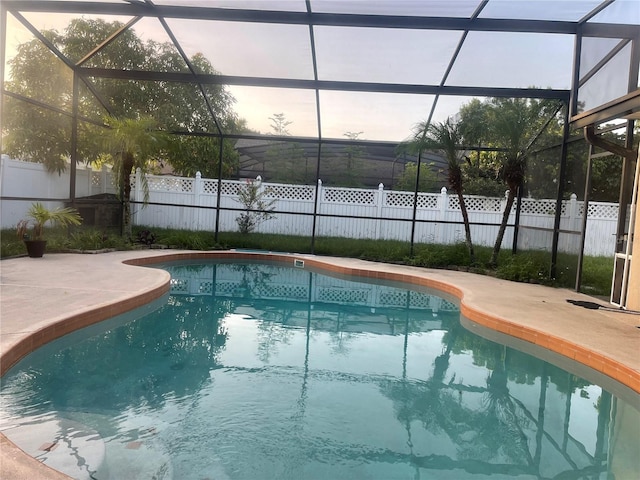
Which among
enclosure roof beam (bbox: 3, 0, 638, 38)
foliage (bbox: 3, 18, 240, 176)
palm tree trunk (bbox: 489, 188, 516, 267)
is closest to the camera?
enclosure roof beam (bbox: 3, 0, 638, 38)

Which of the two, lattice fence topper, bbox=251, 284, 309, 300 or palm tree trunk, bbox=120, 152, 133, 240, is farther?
palm tree trunk, bbox=120, 152, 133, 240

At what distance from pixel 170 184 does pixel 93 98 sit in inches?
108

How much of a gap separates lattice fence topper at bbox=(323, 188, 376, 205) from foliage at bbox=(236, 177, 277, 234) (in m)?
1.64

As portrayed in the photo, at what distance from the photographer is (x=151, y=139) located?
9617 millimetres

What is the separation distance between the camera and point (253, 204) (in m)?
12.2

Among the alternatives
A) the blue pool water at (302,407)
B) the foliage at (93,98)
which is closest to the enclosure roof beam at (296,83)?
the foliage at (93,98)

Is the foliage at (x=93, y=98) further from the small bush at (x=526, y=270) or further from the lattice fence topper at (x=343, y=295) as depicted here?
the small bush at (x=526, y=270)

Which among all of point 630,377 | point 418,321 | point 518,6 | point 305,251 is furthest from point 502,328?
point 305,251

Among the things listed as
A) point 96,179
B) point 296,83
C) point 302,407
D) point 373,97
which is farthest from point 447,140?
point 96,179

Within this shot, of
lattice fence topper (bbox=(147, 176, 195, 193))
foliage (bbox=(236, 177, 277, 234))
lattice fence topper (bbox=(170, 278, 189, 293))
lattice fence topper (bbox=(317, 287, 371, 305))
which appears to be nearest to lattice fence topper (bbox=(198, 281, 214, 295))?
lattice fence topper (bbox=(170, 278, 189, 293))

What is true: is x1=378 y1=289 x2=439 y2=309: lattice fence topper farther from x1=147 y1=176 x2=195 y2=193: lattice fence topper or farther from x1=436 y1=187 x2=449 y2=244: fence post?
x1=147 y1=176 x2=195 y2=193: lattice fence topper

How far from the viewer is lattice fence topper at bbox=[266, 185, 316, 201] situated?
1261cm

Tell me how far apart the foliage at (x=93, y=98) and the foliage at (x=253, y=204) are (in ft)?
5.68

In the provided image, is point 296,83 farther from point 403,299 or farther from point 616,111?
point 616,111
